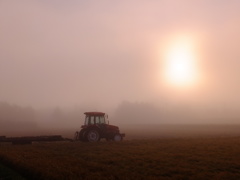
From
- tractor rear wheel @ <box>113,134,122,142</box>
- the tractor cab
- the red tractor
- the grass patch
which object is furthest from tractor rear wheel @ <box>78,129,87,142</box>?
the grass patch

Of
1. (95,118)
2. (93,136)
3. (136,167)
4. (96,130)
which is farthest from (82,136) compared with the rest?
(136,167)

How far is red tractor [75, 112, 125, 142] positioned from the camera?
82.1ft

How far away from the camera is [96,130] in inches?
1002

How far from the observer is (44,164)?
12898mm

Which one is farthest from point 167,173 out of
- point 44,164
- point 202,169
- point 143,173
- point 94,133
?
point 94,133

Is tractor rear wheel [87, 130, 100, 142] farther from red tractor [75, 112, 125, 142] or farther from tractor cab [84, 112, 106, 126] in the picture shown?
tractor cab [84, 112, 106, 126]

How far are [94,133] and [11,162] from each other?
449 inches

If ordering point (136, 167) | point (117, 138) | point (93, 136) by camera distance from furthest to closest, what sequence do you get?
point (117, 138) → point (93, 136) → point (136, 167)

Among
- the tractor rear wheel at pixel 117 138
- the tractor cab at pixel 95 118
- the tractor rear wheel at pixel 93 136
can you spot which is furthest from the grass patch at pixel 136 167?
the tractor rear wheel at pixel 117 138

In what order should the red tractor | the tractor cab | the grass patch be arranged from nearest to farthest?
the grass patch < the red tractor < the tractor cab

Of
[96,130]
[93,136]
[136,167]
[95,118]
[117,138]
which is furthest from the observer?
[117,138]

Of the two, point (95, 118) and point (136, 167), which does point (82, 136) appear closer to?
point (95, 118)

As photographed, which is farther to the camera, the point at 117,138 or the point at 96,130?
the point at 117,138

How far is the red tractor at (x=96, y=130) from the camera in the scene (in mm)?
25031
